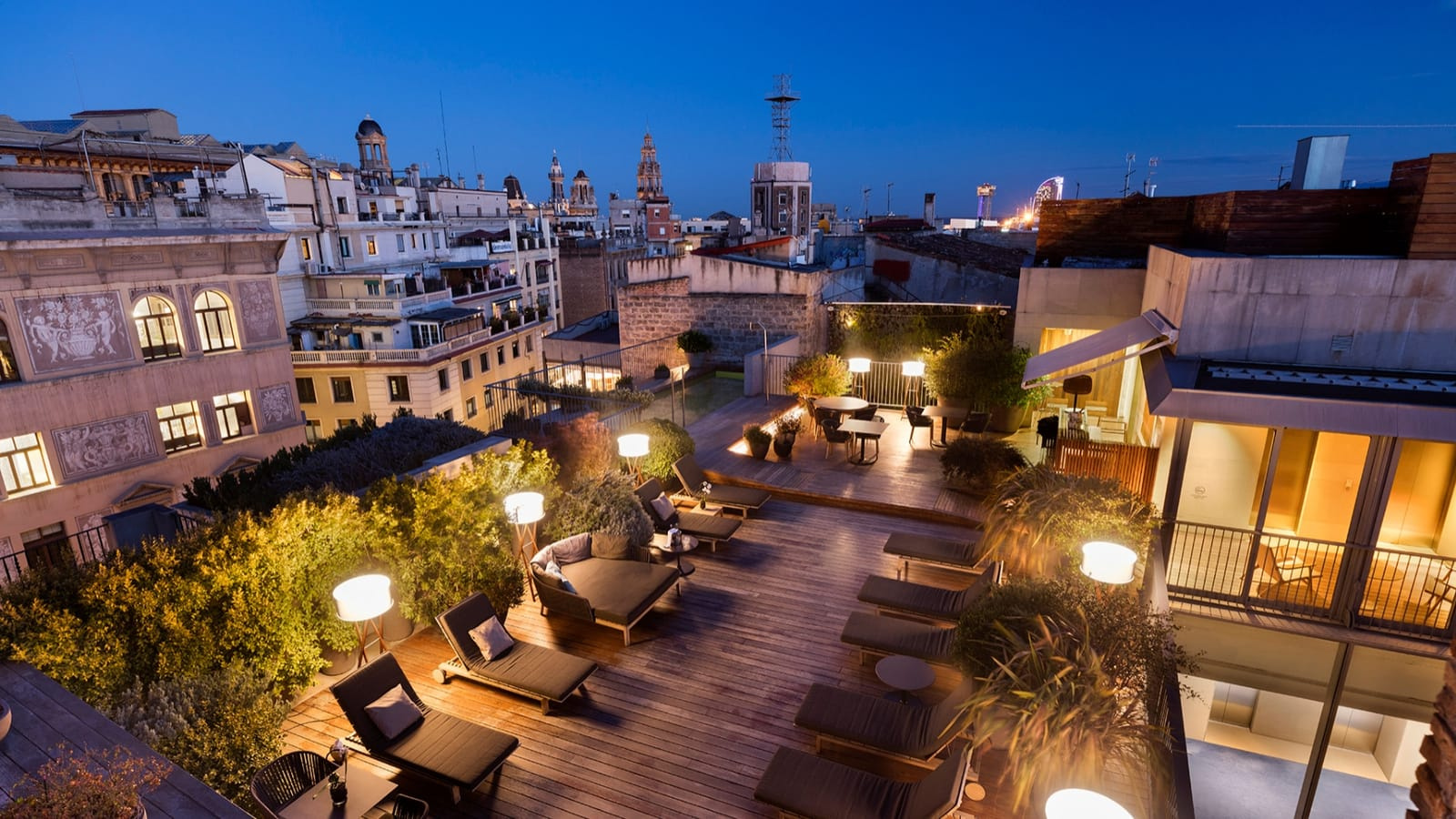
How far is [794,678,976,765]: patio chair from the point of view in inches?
195

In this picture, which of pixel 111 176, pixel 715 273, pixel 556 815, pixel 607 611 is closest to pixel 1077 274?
pixel 715 273

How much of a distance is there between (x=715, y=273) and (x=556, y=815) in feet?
50.6

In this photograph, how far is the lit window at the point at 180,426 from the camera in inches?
798

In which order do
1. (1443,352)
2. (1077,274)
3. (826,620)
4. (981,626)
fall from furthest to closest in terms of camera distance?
(1077,274) → (1443,352) → (826,620) → (981,626)

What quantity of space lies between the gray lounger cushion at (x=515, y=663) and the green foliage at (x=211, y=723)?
1461 mm

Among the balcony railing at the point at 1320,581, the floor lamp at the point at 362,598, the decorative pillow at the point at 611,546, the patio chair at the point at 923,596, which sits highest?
the floor lamp at the point at 362,598

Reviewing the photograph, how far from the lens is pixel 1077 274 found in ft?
42.1

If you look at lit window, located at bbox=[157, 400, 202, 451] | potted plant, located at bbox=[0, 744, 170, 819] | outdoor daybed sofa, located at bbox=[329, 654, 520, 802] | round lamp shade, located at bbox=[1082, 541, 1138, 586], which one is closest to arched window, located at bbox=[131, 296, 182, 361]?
lit window, located at bbox=[157, 400, 202, 451]

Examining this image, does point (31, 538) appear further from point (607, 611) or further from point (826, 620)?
point (826, 620)

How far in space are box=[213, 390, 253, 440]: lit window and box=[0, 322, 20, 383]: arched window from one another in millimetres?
4663

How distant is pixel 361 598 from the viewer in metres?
5.34

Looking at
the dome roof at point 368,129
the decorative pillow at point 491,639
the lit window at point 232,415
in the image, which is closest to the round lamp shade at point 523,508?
the decorative pillow at point 491,639

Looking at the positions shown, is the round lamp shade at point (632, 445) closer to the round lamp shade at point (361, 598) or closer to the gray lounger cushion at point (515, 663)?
the gray lounger cushion at point (515, 663)

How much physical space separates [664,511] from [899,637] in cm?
375
